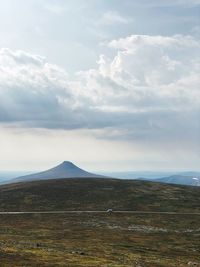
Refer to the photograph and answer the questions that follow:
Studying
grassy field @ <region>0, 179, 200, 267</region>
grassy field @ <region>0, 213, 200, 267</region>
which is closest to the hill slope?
grassy field @ <region>0, 179, 200, 267</region>

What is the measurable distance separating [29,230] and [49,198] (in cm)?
7383

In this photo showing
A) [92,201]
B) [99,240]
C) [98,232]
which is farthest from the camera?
[92,201]

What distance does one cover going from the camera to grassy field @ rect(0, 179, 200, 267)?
72.7 meters

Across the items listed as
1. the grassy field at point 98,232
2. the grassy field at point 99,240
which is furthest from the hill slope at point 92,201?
the grassy field at point 99,240

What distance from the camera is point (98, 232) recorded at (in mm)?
116500

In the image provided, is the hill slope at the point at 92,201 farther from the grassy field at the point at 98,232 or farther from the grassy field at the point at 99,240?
the grassy field at the point at 99,240

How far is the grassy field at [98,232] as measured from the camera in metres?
72.7

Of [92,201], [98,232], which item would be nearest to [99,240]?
[98,232]

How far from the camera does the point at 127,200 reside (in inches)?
7293

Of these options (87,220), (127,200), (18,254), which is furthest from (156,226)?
(18,254)

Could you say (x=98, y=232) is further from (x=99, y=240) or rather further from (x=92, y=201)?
(x=92, y=201)

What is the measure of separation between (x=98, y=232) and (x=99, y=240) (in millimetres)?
14906

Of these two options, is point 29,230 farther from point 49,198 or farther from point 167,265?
point 49,198

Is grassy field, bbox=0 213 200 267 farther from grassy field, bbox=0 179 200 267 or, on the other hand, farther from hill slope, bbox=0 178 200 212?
hill slope, bbox=0 178 200 212
